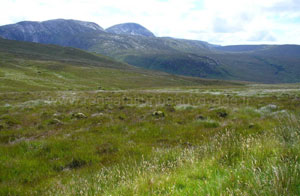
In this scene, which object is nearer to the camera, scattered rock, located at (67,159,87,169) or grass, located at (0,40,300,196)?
grass, located at (0,40,300,196)

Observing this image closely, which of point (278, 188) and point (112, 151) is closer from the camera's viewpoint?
point (278, 188)

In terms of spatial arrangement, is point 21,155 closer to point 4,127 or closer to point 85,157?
point 85,157

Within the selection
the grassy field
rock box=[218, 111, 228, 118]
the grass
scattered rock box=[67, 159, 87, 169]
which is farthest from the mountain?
rock box=[218, 111, 228, 118]

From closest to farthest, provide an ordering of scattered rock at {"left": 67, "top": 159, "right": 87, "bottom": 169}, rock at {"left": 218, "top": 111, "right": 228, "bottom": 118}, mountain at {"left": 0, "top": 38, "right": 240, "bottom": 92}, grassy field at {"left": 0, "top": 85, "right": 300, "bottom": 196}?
1. grassy field at {"left": 0, "top": 85, "right": 300, "bottom": 196}
2. scattered rock at {"left": 67, "top": 159, "right": 87, "bottom": 169}
3. rock at {"left": 218, "top": 111, "right": 228, "bottom": 118}
4. mountain at {"left": 0, "top": 38, "right": 240, "bottom": 92}

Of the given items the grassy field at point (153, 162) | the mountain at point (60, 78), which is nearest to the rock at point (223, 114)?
the grassy field at point (153, 162)

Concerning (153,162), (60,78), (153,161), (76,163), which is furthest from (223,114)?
(60,78)

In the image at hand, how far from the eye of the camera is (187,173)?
13.9 ft

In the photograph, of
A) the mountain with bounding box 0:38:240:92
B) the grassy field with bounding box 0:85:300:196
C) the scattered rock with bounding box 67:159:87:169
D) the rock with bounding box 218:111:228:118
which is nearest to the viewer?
the grassy field with bounding box 0:85:300:196

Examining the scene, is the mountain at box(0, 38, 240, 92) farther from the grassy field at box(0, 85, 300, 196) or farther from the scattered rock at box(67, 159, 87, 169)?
the scattered rock at box(67, 159, 87, 169)

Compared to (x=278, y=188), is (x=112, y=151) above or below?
below

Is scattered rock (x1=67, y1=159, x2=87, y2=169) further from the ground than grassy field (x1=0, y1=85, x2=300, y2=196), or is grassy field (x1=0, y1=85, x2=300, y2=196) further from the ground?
grassy field (x1=0, y1=85, x2=300, y2=196)

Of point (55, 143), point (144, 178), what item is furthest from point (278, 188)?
point (55, 143)

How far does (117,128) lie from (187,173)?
7289mm

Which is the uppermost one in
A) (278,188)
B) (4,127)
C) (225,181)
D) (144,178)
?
(278,188)
